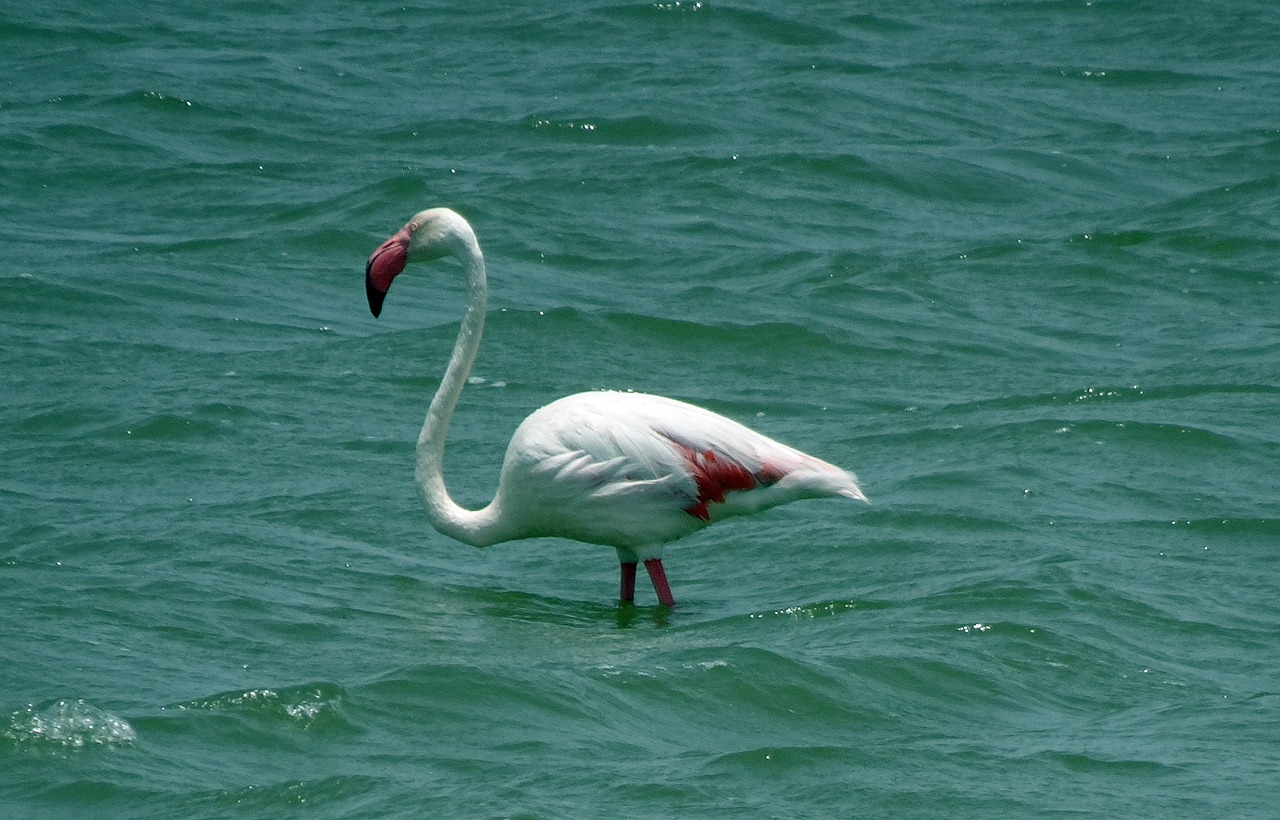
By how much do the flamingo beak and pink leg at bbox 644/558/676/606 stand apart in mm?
1571

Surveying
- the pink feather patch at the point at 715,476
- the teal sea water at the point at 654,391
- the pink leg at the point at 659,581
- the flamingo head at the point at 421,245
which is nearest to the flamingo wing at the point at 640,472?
the pink feather patch at the point at 715,476

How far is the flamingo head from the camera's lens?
8250 mm

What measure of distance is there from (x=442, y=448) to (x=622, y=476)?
0.91 m

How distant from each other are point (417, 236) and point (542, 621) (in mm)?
1748

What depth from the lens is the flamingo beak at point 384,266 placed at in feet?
27.2

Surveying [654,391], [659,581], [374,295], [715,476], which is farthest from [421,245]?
[654,391]

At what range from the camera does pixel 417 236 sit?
832 cm

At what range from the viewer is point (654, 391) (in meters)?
11.5

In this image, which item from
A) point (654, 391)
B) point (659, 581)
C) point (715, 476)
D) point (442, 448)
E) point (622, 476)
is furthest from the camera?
point (654, 391)

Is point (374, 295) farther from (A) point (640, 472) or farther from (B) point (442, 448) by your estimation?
(A) point (640, 472)

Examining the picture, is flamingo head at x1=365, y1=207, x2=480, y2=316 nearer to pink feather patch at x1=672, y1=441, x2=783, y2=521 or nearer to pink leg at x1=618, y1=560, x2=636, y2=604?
pink feather patch at x1=672, y1=441, x2=783, y2=521

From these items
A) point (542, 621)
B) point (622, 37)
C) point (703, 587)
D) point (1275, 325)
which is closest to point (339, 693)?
point (542, 621)

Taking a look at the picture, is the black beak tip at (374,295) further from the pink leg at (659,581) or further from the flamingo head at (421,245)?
the pink leg at (659,581)

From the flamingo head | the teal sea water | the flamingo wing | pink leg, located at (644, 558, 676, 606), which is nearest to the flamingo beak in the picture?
the flamingo head
